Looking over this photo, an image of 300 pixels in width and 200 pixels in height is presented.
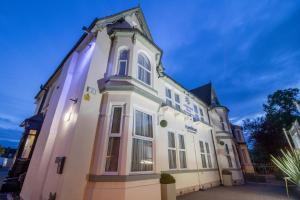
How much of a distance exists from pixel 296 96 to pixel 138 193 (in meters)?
32.6

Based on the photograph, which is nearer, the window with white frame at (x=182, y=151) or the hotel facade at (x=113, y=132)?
the hotel facade at (x=113, y=132)

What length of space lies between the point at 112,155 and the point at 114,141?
20.2 inches

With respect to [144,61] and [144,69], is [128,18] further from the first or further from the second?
[144,69]

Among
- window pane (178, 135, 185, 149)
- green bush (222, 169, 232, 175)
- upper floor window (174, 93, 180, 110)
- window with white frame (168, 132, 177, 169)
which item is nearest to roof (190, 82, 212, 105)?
upper floor window (174, 93, 180, 110)

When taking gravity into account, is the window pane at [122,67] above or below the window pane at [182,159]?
above

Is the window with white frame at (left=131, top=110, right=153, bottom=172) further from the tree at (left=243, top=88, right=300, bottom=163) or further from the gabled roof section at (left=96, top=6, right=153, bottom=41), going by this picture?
the tree at (left=243, top=88, right=300, bottom=163)

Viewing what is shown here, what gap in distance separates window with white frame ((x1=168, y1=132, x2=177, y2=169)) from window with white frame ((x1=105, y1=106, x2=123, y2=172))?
479 cm

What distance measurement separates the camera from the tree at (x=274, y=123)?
2053 cm

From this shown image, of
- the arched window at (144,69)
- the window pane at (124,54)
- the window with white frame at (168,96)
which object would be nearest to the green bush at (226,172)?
the window with white frame at (168,96)

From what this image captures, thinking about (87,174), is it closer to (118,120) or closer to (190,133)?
(118,120)

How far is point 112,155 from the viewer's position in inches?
201

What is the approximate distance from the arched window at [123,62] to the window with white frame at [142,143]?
2247mm

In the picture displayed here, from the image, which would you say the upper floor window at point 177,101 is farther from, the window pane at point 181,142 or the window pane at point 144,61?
the window pane at point 144,61

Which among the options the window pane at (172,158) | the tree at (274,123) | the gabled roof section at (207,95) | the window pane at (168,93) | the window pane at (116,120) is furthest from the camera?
the tree at (274,123)
